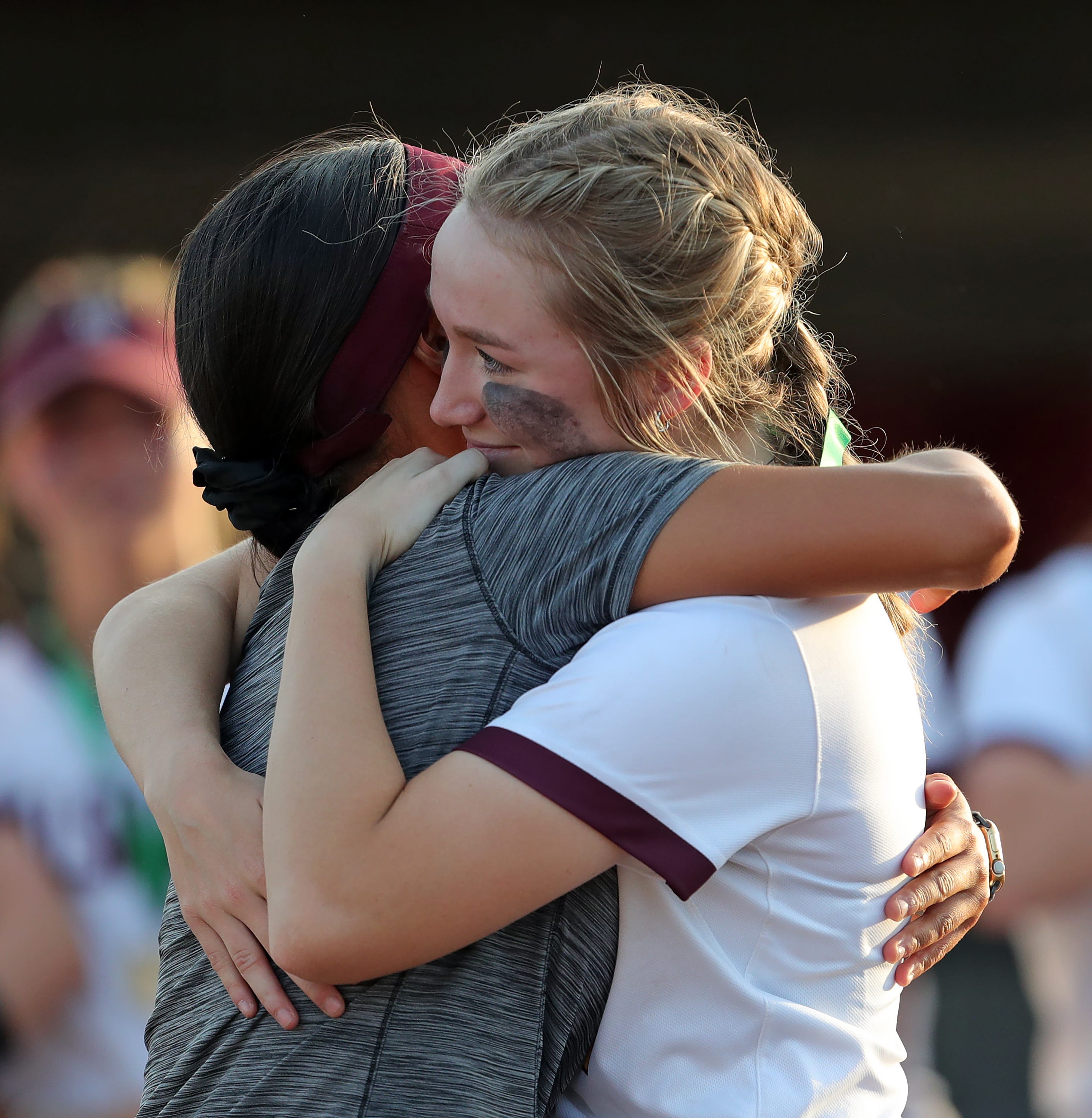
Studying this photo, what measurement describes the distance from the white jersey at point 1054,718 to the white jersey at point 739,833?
1609 mm

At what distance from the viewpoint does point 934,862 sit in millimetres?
1400

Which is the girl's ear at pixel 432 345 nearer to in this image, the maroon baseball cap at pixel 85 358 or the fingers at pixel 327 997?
the fingers at pixel 327 997

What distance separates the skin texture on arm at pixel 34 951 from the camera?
3031 millimetres

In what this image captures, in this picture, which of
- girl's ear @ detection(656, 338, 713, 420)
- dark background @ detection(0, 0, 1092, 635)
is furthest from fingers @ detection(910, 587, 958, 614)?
dark background @ detection(0, 0, 1092, 635)

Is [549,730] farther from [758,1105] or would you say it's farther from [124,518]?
[124,518]

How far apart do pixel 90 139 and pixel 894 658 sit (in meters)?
3.74

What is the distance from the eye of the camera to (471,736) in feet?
3.93

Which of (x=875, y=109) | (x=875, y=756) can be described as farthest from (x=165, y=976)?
(x=875, y=109)

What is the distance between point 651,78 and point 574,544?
3371mm

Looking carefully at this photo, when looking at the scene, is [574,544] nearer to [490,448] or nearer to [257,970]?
[490,448]

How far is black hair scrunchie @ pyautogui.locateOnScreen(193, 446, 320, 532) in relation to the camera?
147cm

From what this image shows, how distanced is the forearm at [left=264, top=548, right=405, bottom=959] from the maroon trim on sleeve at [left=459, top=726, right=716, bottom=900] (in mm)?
96

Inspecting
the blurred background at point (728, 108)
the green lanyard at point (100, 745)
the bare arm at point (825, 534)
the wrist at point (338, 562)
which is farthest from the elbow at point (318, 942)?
the blurred background at point (728, 108)

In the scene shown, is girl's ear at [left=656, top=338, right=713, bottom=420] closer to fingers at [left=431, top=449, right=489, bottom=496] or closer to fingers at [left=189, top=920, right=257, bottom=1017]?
fingers at [left=431, top=449, right=489, bottom=496]
